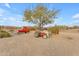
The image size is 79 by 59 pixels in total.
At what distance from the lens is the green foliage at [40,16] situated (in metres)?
1.64

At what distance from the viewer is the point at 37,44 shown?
1.64m

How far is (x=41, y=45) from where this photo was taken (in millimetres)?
1633

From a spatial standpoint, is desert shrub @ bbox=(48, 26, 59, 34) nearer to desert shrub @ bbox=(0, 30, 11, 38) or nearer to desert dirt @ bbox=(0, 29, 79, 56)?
desert dirt @ bbox=(0, 29, 79, 56)

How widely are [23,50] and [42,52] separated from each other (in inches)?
6.3

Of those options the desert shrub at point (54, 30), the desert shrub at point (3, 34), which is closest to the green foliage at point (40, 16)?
the desert shrub at point (54, 30)

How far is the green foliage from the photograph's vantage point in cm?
164

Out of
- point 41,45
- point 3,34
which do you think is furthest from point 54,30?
point 3,34

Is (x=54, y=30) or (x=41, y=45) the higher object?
(x=54, y=30)

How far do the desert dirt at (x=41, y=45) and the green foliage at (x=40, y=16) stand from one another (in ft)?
0.38

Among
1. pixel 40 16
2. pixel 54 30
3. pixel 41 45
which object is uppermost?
pixel 40 16

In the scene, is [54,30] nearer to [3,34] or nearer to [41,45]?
[41,45]

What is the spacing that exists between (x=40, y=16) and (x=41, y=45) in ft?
0.81

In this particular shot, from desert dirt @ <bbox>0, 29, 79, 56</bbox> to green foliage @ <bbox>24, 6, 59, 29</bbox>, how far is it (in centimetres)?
12

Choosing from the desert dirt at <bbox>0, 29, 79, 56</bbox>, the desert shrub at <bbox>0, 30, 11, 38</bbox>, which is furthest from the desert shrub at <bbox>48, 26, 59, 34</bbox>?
the desert shrub at <bbox>0, 30, 11, 38</bbox>
